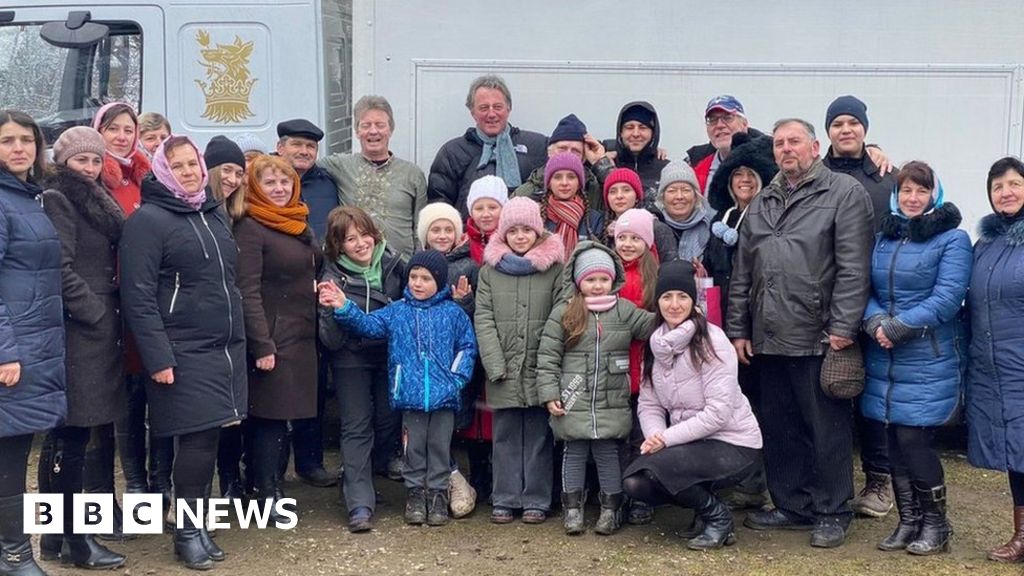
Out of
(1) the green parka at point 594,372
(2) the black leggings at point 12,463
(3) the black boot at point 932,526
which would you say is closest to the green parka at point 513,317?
(1) the green parka at point 594,372

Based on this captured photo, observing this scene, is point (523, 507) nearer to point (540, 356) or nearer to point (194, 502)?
point (540, 356)

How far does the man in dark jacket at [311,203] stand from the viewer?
6.12 meters

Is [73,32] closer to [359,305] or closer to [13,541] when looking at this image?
[359,305]

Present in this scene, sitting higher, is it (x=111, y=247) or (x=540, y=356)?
(x=111, y=247)

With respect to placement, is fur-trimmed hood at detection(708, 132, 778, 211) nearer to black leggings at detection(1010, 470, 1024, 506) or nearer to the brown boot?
black leggings at detection(1010, 470, 1024, 506)

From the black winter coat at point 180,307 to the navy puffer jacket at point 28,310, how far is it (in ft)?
1.06

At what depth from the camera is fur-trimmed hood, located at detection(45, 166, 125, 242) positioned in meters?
4.79

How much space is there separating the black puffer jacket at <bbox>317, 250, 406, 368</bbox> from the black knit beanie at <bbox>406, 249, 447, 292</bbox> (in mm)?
204

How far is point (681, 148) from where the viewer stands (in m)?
6.70

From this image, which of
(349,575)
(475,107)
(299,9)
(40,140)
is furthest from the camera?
(299,9)

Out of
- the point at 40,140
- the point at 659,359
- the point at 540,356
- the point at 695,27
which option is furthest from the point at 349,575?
the point at 695,27

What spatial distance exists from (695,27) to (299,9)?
2268 mm

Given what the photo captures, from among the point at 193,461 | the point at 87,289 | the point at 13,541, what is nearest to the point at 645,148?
the point at 193,461

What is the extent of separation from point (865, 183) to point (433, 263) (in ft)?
7.02
